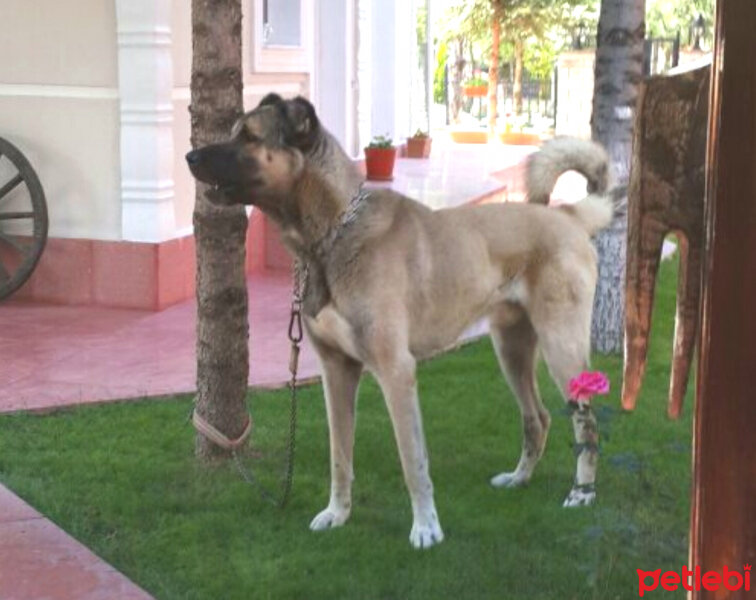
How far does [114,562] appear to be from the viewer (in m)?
4.36

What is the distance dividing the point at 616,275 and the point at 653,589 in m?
3.83

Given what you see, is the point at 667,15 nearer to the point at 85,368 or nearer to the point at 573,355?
the point at 85,368

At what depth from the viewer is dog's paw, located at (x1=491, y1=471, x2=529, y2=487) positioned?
17.2 feet

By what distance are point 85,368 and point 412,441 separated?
322cm

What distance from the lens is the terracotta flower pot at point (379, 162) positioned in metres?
13.1

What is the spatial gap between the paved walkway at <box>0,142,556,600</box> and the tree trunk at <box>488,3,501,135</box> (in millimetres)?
12991

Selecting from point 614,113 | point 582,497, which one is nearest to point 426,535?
point 582,497

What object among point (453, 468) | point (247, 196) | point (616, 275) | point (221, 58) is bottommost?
point (453, 468)

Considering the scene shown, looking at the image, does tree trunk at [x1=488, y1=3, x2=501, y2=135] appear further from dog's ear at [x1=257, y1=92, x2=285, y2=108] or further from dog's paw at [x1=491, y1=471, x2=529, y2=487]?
dog's ear at [x1=257, y1=92, x2=285, y2=108]

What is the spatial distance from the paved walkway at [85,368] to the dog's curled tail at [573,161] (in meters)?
1.90

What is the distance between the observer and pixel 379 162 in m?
13.1

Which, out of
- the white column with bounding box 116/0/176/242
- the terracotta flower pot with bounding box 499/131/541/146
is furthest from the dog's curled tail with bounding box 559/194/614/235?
the terracotta flower pot with bounding box 499/131/541/146

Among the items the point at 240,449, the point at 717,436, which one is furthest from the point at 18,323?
the point at 717,436

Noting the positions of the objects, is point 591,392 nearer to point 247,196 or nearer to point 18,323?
point 247,196
